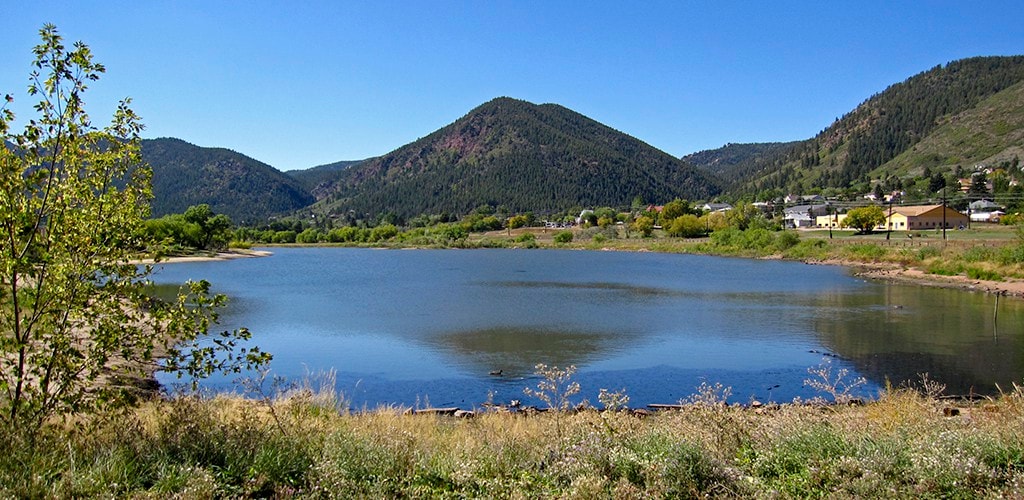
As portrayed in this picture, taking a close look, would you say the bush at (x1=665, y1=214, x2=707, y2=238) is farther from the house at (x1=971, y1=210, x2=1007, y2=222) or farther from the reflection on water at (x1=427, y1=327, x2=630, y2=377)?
the reflection on water at (x1=427, y1=327, x2=630, y2=377)

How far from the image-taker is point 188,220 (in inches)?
3871

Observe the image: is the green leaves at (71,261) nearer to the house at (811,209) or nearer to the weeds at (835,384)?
the weeds at (835,384)

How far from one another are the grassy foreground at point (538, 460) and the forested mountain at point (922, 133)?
161m

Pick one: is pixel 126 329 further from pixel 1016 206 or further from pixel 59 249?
pixel 1016 206

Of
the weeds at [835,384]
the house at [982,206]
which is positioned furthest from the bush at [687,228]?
the weeds at [835,384]

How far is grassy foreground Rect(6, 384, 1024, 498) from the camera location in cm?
518

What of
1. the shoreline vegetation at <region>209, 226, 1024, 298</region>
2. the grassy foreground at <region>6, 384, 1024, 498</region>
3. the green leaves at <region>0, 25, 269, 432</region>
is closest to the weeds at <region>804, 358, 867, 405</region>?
the grassy foreground at <region>6, 384, 1024, 498</region>

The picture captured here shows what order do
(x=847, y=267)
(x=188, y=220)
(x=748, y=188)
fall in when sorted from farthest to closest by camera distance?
(x=748, y=188)
(x=188, y=220)
(x=847, y=267)

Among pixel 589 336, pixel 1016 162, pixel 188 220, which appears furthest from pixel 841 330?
pixel 1016 162

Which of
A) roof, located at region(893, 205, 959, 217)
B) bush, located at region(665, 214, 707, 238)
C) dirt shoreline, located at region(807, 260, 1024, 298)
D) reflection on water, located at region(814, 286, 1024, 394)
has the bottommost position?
dirt shoreline, located at region(807, 260, 1024, 298)

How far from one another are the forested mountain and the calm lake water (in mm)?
126603

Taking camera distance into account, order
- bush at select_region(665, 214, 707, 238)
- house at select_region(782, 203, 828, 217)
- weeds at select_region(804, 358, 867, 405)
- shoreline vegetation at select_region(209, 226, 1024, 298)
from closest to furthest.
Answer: weeds at select_region(804, 358, 867, 405), shoreline vegetation at select_region(209, 226, 1024, 298), bush at select_region(665, 214, 707, 238), house at select_region(782, 203, 828, 217)

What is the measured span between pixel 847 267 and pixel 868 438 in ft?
203

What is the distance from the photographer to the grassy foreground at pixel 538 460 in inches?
204
